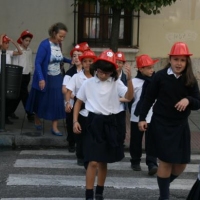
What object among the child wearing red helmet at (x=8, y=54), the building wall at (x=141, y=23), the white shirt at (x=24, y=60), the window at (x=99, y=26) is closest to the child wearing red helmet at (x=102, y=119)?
the child wearing red helmet at (x=8, y=54)

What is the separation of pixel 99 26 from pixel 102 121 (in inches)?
324

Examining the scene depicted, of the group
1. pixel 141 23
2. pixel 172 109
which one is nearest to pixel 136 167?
pixel 172 109

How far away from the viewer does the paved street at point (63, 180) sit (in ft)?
22.1

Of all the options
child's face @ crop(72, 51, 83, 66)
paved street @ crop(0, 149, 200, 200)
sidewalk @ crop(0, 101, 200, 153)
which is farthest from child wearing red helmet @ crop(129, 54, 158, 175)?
sidewalk @ crop(0, 101, 200, 153)

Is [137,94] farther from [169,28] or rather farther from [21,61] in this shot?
[169,28]

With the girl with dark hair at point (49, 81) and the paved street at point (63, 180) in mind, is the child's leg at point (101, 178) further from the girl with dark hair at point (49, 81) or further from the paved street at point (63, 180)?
the girl with dark hair at point (49, 81)

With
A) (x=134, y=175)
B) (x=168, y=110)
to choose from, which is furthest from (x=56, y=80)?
(x=168, y=110)

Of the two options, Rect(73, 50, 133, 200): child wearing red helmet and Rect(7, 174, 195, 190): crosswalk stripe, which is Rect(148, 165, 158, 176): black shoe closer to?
Rect(7, 174, 195, 190): crosswalk stripe

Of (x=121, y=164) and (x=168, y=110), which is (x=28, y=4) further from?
(x=168, y=110)

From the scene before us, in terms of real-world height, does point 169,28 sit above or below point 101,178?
above

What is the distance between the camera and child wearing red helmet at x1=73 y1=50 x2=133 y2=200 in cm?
609

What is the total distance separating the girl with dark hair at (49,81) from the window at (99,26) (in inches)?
175

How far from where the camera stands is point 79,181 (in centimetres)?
732

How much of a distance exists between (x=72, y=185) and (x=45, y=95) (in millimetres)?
2815
